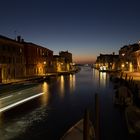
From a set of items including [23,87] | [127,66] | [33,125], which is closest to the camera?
[33,125]

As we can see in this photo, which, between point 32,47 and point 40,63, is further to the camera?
point 40,63

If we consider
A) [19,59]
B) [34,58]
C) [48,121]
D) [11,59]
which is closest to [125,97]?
[48,121]

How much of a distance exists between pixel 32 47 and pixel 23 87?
34.9m

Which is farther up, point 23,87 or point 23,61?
point 23,61

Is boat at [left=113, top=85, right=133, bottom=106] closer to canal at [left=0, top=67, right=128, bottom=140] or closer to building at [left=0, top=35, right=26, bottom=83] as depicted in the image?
canal at [left=0, top=67, right=128, bottom=140]

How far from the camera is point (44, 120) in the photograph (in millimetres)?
22203

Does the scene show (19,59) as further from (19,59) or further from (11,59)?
(11,59)

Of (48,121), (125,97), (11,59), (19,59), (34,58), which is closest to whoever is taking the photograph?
(48,121)

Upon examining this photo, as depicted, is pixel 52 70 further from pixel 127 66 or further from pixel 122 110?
pixel 122 110

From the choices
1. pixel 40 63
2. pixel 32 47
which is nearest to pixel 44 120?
pixel 32 47

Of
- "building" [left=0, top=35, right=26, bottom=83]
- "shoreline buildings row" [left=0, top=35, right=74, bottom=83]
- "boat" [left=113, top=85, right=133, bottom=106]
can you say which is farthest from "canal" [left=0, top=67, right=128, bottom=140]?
"building" [left=0, top=35, right=26, bottom=83]

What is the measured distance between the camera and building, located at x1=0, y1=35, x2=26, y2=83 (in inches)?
2088

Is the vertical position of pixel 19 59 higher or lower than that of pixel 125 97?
higher

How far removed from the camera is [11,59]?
191 ft
